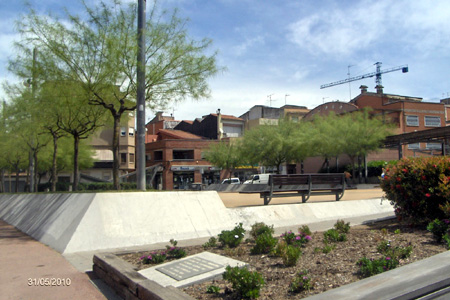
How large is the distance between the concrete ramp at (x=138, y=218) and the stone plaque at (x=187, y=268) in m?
2.75

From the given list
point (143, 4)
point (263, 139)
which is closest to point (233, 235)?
point (143, 4)

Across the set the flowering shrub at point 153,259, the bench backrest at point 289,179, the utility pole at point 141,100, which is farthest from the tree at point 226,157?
the flowering shrub at point 153,259

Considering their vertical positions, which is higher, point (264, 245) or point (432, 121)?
point (432, 121)

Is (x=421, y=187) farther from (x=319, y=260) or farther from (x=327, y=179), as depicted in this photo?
(x=327, y=179)

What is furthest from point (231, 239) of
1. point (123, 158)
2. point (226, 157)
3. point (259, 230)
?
point (123, 158)

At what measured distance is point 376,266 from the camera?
15.1 ft

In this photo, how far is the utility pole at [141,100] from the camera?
436 inches

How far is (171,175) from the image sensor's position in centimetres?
5841

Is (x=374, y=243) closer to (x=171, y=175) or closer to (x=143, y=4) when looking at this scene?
(x=143, y=4)

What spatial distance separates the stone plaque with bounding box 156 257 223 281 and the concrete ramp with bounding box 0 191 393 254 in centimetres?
275

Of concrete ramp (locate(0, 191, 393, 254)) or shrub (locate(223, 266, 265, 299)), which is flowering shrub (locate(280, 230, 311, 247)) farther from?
concrete ramp (locate(0, 191, 393, 254))

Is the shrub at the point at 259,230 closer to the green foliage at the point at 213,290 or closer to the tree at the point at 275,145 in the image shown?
the green foliage at the point at 213,290

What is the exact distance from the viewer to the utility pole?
436 inches
